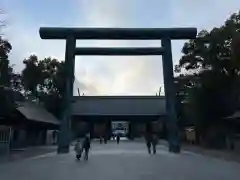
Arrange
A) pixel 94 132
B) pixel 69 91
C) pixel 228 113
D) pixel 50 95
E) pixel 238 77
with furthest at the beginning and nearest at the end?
pixel 94 132 < pixel 50 95 < pixel 228 113 < pixel 238 77 < pixel 69 91

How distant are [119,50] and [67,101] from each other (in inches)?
246

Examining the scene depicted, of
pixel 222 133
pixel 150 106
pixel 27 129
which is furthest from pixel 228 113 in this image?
pixel 150 106

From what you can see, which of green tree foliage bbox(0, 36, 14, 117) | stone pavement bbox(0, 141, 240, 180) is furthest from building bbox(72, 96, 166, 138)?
stone pavement bbox(0, 141, 240, 180)

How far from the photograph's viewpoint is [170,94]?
36.7 meters

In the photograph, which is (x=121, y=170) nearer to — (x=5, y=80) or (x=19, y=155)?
(x=19, y=155)

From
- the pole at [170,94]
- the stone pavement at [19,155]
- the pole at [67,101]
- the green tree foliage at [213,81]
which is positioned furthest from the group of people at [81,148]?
the green tree foliage at [213,81]

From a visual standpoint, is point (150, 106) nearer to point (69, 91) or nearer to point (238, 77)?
point (238, 77)

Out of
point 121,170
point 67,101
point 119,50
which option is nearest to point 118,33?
point 119,50

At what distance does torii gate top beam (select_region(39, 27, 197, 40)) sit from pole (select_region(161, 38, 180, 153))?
2.93 ft

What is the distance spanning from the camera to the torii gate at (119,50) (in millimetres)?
35500

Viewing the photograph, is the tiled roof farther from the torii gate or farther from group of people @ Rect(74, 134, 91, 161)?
group of people @ Rect(74, 134, 91, 161)

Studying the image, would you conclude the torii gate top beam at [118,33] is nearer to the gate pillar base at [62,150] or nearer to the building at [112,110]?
the gate pillar base at [62,150]

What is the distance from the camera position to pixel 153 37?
121 ft

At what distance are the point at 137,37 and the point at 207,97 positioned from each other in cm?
1138
